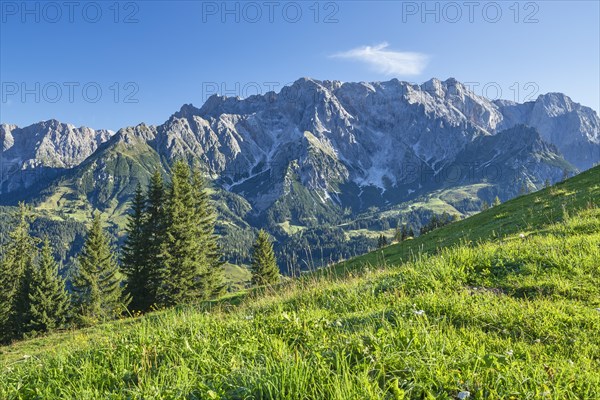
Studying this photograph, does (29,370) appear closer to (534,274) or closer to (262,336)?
(262,336)

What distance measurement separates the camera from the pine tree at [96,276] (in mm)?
50750

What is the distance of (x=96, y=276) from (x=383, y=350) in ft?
196

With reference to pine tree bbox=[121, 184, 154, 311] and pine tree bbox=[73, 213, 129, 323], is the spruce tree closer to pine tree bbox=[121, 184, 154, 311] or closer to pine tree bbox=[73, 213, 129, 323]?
pine tree bbox=[121, 184, 154, 311]

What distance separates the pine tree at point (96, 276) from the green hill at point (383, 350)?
49.9m

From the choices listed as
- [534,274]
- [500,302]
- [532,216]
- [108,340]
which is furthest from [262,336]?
[532,216]

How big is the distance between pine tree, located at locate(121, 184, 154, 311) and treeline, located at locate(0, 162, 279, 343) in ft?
0.12

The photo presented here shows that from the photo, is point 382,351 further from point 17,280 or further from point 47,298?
point 17,280

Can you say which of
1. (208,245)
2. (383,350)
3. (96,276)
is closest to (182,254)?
(208,245)

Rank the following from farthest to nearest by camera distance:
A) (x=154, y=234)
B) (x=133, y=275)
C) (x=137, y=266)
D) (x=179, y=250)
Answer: (x=154, y=234) → (x=137, y=266) → (x=133, y=275) → (x=179, y=250)

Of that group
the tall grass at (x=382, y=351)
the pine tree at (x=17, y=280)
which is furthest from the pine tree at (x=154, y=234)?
the tall grass at (x=382, y=351)

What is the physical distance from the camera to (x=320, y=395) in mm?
3656

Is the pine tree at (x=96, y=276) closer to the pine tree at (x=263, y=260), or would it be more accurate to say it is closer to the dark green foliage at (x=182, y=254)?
the dark green foliage at (x=182, y=254)

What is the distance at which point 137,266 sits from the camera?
47875mm

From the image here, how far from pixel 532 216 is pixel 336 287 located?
54.3 feet
